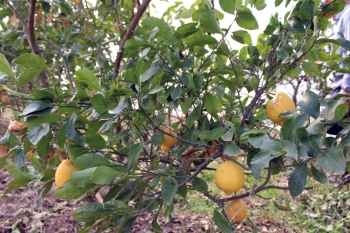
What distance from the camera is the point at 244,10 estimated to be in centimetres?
81

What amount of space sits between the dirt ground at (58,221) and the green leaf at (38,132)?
1168 mm

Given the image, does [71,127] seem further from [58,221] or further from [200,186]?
[58,221]

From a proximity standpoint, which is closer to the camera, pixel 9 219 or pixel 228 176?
pixel 228 176

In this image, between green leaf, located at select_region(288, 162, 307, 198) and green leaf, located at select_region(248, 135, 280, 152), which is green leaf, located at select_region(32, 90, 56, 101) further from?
green leaf, located at select_region(288, 162, 307, 198)

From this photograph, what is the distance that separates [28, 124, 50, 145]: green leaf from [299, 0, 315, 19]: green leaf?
65cm

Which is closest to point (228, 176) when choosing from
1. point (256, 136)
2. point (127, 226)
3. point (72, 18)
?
point (256, 136)

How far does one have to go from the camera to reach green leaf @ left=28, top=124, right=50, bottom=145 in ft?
2.34

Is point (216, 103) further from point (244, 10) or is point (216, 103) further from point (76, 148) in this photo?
point (76, 148)

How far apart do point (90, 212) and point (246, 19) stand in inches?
25.5

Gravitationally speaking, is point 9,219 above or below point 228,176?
below

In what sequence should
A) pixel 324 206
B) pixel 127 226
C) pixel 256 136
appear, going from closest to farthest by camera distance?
pixel 256 136, pixel 127 226, pixel 324 206

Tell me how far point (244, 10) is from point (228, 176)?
444 millimetres

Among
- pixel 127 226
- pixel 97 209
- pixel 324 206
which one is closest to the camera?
pixel 97 209

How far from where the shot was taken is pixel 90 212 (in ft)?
2.62
